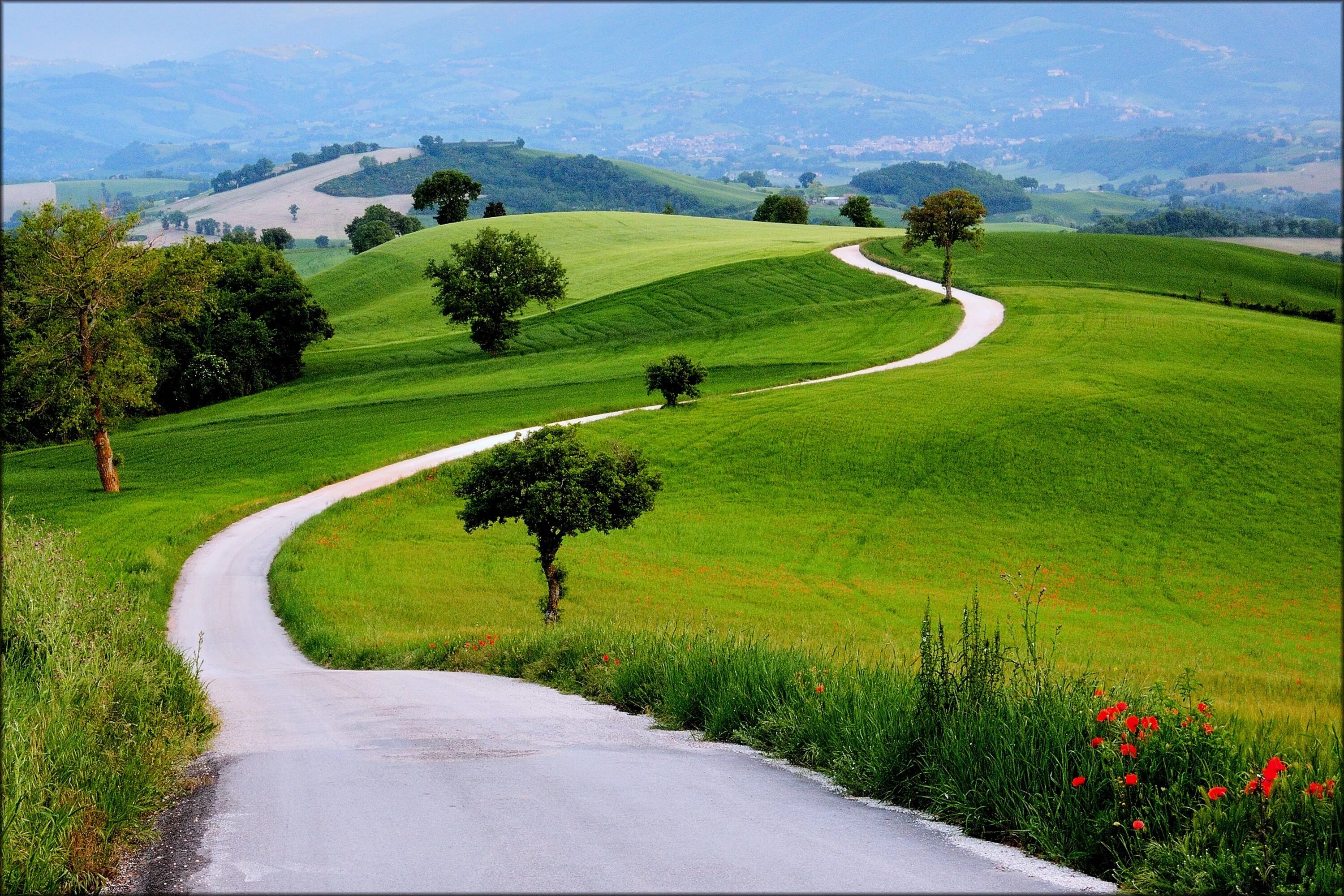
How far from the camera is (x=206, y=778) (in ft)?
26.9

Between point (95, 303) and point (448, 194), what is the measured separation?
351 feet

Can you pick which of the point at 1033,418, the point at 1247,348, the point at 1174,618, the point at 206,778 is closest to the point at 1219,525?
the point at 1174,618

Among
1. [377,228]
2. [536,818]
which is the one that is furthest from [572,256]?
[536,818]

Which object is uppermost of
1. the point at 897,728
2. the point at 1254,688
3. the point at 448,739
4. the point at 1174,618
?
the point at 897,728

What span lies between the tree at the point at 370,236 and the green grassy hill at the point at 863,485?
3382 inches

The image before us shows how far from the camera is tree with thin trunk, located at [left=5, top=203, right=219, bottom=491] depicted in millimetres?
40125

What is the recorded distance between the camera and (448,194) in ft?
469

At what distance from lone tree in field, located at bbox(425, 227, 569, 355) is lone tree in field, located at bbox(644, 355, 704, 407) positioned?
27.3 metres

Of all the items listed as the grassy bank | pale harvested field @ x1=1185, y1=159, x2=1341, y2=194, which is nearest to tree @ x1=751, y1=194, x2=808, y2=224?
pale harvested field @ x1=1185, y1=159, x2=1341, y2=194

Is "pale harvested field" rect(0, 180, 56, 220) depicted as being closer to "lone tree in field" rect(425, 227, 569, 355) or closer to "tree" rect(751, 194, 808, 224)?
"lone tree in field" rect(425, 227, 569, 355)

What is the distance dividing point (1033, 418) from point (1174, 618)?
1973 cm

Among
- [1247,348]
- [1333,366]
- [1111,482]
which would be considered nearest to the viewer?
[1111,482]

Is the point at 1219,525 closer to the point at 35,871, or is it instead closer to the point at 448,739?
the point at 448,739

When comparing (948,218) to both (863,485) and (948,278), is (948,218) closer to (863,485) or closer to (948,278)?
(948,278)
